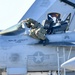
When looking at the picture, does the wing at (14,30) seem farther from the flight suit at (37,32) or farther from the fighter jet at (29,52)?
the flight suit at (37,32)

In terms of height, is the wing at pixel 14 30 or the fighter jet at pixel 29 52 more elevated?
the wing at pixel 14 30

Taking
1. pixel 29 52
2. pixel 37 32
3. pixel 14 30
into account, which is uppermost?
pixel 14 30

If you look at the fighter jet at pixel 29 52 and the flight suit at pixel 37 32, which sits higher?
the flight suit at pixel 37 32

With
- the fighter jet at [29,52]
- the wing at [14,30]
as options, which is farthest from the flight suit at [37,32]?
the wing at [14,30]

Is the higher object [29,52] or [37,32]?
[37,32]

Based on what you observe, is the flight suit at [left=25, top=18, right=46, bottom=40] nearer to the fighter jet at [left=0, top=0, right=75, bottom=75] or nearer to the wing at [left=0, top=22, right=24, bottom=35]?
the fighter jet at [left=0, top=0, right=75, bottom=75]

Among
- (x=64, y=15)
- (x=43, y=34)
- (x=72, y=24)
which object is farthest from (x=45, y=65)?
(x=64, y=15)

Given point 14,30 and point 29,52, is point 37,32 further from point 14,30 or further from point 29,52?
point 14,30

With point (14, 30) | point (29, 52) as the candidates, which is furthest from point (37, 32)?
point (14, 30)

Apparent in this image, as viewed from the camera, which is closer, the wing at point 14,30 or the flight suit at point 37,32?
the flight suit at point 37,32

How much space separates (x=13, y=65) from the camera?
402 inches

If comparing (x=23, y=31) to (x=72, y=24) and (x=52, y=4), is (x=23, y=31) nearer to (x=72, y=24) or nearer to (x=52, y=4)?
(x=72, y=24)

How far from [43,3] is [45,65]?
1042 centimetres

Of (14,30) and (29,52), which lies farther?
(14,30)
